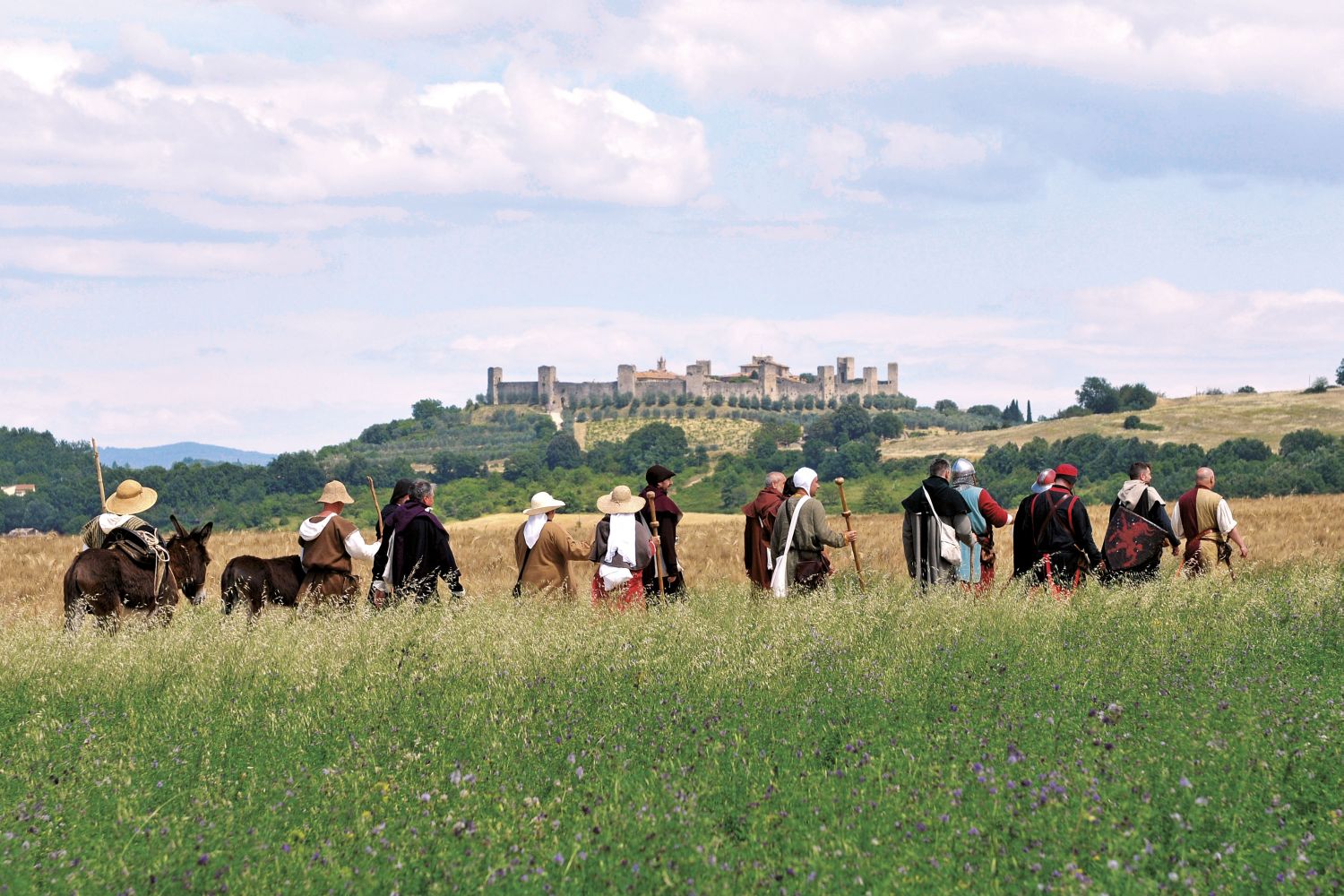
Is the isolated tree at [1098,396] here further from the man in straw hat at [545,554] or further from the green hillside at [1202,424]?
the man in straw hat at [545,554]

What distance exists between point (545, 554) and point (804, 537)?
2.46 metres

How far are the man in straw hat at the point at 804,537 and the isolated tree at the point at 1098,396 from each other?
13481 centimetres

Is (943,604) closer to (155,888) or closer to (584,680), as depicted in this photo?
(584,680)

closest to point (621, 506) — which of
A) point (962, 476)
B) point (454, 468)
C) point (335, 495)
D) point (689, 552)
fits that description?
point (335, 495)

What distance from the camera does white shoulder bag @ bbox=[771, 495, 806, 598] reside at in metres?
12.8

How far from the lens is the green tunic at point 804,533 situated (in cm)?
1276

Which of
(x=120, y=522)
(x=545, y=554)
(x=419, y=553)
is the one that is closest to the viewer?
(x=120, y=522)

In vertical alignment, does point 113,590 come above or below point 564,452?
above

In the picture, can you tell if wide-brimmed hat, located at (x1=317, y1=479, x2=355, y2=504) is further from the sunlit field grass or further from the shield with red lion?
the shield with red lion

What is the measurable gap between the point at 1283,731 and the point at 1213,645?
2.47m

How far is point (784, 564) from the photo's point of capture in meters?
12.9

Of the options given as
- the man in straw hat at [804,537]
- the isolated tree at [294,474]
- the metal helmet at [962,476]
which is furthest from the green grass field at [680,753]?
the isolated tree at [294,474]

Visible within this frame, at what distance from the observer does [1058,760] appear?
6.83 m

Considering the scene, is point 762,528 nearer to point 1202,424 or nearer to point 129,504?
point 129,504
